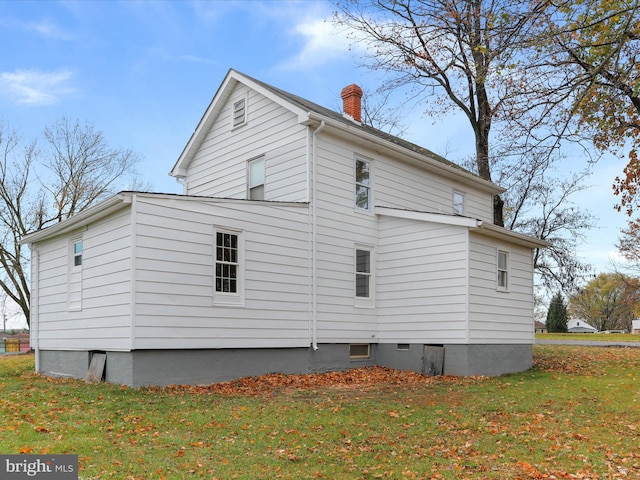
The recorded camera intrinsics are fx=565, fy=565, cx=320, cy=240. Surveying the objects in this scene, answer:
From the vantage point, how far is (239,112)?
59.9ft

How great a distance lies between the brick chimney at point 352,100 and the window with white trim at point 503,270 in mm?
6980

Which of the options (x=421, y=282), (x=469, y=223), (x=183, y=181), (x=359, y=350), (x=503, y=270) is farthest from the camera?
(x=183, y=181)

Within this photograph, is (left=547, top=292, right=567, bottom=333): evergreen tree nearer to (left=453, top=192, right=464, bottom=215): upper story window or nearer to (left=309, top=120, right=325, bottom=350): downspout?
(left=453, top=192, right=464, bottom=215): upper story window

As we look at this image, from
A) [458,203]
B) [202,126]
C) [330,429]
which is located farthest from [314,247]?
[458,203]

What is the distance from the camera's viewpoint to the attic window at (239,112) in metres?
18.0

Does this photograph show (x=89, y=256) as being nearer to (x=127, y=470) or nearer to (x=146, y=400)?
(x=146, y=400)

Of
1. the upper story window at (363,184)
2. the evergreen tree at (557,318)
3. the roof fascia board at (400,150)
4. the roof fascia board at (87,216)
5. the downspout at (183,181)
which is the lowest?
the evergreen tree at (557,318)

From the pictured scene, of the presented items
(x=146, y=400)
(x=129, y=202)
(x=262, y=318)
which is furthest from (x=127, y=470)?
(x=262, y=318)

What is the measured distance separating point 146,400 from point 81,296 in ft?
15.9

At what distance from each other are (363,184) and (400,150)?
1.70 metres

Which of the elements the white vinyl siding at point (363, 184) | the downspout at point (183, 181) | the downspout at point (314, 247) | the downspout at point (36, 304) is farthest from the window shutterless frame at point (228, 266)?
the downspout at point (183, 181)

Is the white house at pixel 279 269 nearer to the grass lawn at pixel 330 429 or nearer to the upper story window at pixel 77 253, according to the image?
the upper story window at pixel 77 253

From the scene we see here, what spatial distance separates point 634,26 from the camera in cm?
1037

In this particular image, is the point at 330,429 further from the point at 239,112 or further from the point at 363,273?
the point at 239,112
